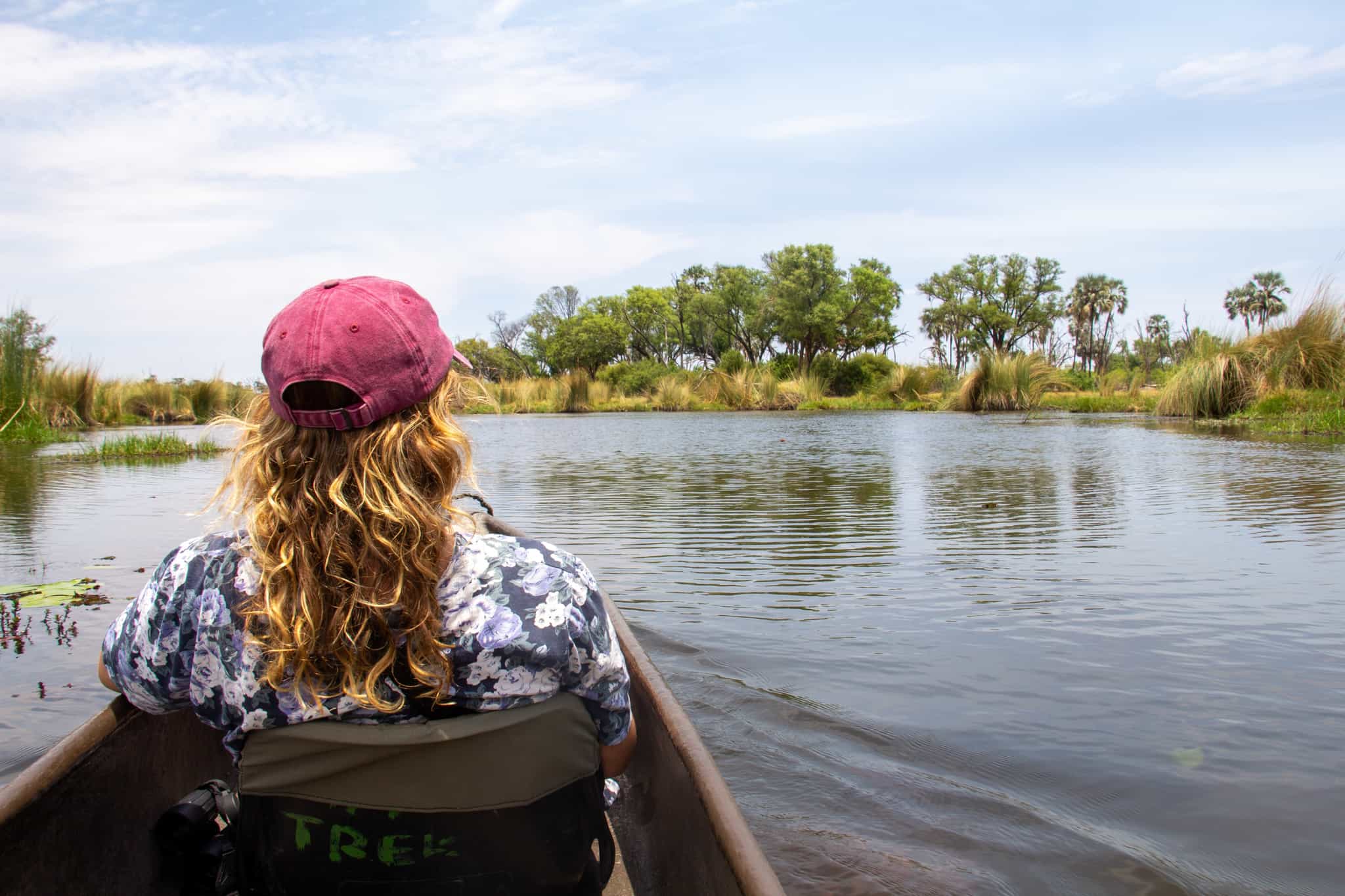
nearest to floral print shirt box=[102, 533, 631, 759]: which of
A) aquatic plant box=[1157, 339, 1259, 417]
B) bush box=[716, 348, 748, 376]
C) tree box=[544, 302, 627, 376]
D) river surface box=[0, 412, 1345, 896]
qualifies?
river surface box=[0, 412, 1345, 896]

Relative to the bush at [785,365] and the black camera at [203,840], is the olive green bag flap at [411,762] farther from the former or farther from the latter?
the bush at [785,365]

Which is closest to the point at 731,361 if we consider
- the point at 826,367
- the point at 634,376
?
the point at 826,367

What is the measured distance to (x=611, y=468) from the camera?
43.2 ft

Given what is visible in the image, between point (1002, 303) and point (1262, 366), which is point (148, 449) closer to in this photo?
point (1262, 366)

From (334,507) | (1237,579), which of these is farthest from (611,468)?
(334,507)

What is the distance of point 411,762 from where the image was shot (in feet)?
4.49

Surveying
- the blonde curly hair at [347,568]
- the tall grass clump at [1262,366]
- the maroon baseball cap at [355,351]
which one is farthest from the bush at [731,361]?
the blonde curly hair at [347,568]

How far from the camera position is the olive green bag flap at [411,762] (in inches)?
53.7

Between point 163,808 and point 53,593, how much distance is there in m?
3.81

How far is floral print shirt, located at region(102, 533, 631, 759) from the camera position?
1396mm

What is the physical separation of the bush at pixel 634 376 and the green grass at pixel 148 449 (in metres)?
37.4

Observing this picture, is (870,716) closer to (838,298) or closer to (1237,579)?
(1237,579)

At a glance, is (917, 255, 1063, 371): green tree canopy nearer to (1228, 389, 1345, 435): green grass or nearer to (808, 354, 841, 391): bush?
(808, 354, 841, 391): bush

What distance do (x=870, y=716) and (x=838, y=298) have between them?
58518mm
